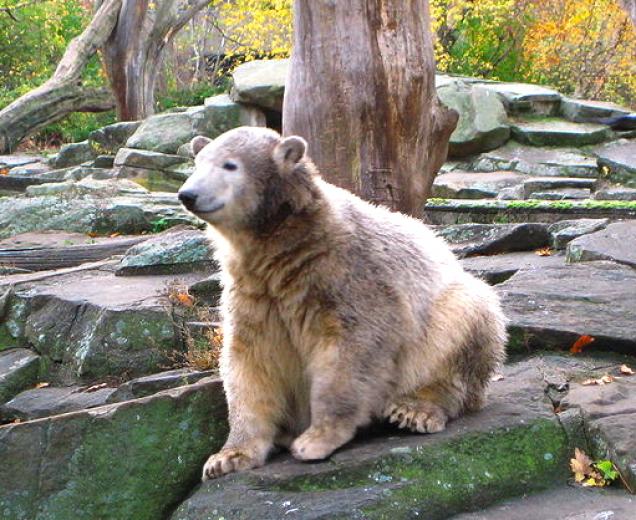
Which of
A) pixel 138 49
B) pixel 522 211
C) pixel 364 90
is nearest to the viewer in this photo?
pixel 364 90

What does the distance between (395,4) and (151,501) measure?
414cm

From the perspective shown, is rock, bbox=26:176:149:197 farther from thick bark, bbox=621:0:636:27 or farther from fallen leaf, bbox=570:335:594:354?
fallen leaf, bbox=570:335:594:354

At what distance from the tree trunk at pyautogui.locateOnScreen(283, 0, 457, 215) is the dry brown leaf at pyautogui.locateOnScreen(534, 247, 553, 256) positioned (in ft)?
5.41

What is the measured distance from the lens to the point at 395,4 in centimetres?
671

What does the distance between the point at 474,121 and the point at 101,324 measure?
11.1m

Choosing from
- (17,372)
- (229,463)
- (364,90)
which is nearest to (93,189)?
(17,372)

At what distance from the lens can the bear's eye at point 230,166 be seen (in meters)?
3.96

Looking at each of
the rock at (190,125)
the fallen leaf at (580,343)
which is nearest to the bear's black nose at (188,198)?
the fallen leaf at (580,343)

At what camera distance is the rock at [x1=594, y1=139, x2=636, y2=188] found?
15.3 m

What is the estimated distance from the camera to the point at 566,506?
144 inches

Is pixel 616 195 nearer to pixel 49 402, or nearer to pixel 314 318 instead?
pixel 49 402

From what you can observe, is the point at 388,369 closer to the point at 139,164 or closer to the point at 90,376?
the point at 90,376

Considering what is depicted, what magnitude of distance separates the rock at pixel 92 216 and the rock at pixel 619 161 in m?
8.01

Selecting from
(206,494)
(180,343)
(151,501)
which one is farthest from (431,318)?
(180,343)
